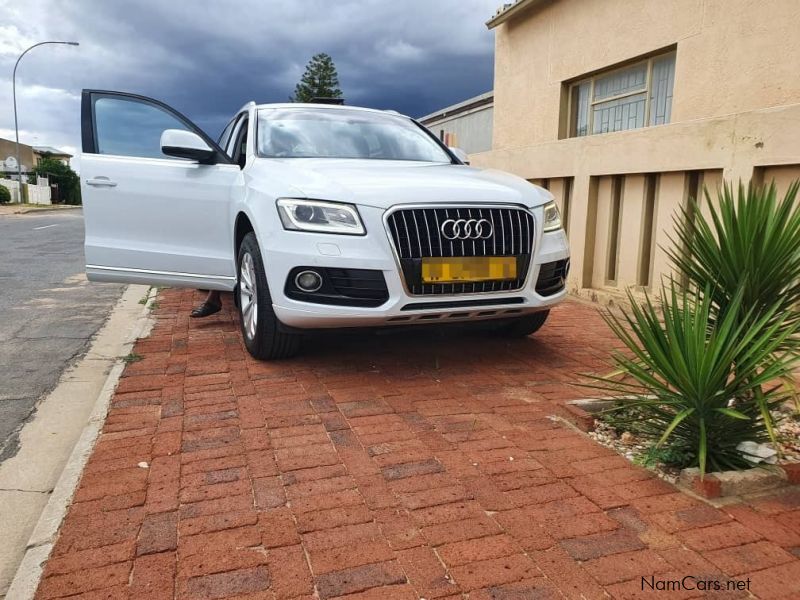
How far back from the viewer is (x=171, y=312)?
635 cm

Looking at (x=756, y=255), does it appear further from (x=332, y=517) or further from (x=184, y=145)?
(x=184, y=145)

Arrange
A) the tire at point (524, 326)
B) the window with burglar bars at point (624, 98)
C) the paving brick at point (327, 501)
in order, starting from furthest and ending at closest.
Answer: the window with burglar bars at point (624, 98) < the tire at point (524, 326) < the paving brick at point (327, 501)

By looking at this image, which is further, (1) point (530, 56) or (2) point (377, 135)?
(1) point (530, 56)

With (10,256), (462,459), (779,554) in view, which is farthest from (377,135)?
(10,256)

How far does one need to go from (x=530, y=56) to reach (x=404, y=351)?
6075 millimetres

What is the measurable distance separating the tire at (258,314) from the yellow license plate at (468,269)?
1013mm

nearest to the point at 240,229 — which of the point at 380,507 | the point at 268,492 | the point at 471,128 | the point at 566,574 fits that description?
the point at 268,492

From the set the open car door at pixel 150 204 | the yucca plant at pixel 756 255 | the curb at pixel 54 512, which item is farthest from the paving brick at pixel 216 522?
the open car door at pixel 150 204

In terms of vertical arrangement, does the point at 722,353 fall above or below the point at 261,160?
below

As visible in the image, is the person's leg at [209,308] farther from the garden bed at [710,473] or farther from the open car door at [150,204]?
the garden bed at [710,473]

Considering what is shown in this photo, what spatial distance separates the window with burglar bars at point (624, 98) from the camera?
22.9ft

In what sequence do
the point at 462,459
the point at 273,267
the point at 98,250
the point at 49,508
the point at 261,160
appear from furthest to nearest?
the point at 98,250 < the point at 261,160 < the point at 273,267 < the point at 462,459 < the point at 49,508

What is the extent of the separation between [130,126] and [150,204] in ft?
2.28

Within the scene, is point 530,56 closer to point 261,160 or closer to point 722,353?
point 261,160
